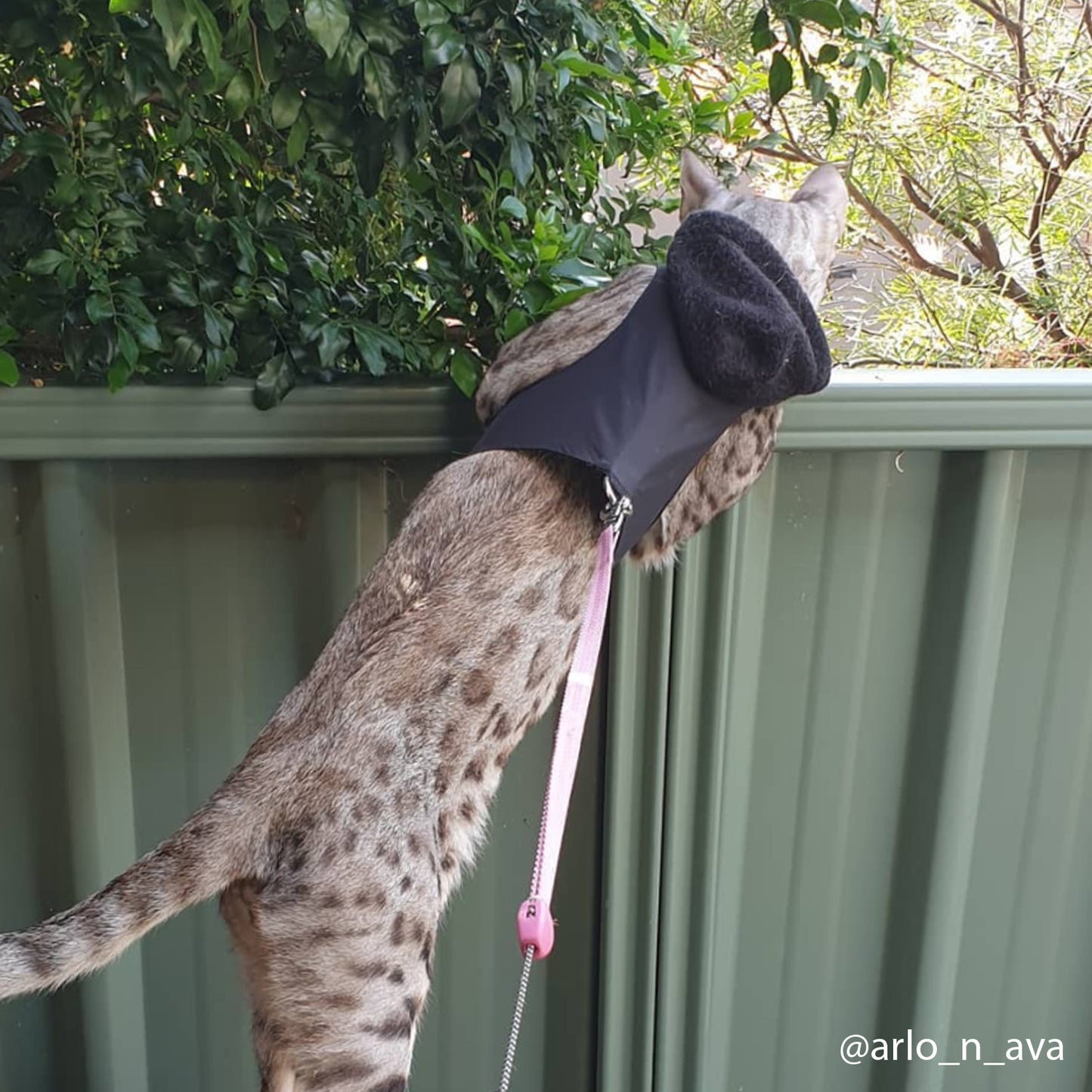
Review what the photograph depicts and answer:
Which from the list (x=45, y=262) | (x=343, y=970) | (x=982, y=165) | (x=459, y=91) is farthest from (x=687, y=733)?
(x=982, y=165)

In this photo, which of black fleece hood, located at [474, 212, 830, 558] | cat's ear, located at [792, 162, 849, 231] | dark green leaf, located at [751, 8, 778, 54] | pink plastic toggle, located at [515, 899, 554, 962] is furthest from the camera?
cat's ear, located at [792, 162, 849, 231]

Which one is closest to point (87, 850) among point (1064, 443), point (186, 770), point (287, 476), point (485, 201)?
point (186, 770)

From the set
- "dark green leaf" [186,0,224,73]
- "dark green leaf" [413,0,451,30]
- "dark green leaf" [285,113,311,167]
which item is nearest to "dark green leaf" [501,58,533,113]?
"dark green leaf" [413,0,451,30]

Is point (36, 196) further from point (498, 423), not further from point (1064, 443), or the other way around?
point (1064, 443)

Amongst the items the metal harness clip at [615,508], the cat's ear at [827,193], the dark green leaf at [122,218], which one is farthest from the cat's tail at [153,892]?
the cat's ear at [827,193]

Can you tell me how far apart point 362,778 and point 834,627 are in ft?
2.90

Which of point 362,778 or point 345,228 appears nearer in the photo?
point 362,778

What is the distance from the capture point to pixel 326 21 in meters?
0.88

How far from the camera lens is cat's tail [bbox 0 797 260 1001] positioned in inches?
39.3

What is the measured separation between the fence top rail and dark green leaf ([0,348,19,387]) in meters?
0.05

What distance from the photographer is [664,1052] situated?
1.68 m

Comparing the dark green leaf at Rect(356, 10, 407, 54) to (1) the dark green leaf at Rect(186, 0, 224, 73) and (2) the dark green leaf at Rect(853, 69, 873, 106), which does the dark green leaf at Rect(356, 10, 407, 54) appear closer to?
(1) the dark green leaf at Rect(186, 0, 224, 73)

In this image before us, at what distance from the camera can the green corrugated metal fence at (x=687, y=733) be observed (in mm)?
1421

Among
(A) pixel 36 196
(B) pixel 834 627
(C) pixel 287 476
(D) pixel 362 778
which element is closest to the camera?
(D) pixel 362 778
